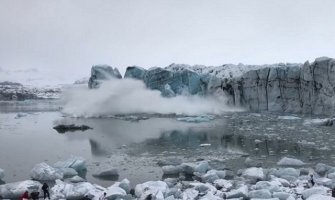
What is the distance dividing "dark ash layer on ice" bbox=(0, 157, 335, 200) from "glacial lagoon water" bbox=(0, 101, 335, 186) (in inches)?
19.8

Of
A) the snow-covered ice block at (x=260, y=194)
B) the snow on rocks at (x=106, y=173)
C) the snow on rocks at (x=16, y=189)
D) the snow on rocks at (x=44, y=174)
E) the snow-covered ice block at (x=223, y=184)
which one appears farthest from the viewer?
the snow on rocks at (x=106, y=173)

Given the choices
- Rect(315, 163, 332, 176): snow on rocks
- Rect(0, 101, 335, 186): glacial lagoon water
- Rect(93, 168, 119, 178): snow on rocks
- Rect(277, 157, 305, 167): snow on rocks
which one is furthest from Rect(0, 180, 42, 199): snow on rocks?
Rect(315, 163, 332, 176): snow on rocks

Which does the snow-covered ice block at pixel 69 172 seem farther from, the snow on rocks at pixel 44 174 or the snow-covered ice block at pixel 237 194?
the snow-covered ice block at pixel 237 194

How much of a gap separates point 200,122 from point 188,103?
9154mm

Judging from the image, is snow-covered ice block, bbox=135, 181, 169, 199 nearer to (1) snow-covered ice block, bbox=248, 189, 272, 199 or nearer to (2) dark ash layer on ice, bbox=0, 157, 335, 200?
(2) dark ash layer on ice, bbox=0, 157, 335, 200

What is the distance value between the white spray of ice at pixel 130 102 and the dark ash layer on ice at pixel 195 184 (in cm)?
2110

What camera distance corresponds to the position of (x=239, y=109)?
110 feet

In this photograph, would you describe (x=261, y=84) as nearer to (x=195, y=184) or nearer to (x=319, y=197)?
(x=195, y=184)

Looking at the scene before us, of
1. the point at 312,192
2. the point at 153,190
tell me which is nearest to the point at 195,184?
the point at 153,190

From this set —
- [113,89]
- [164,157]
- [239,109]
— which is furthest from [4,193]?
[239,109]

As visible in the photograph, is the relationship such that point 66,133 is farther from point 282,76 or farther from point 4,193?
point 282,76

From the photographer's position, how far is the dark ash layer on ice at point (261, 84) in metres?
26.9

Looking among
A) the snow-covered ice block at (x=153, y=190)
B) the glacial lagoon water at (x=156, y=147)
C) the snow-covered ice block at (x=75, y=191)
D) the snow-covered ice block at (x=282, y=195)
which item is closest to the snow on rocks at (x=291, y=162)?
the glacial lagoon water at (x=156, y=147)

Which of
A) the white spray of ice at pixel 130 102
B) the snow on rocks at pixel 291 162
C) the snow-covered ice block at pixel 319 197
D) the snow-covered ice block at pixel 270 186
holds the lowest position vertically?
the snow on rocks at pixel 291 162
